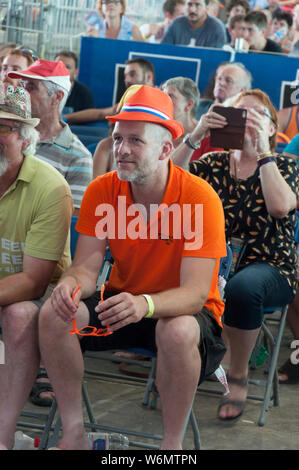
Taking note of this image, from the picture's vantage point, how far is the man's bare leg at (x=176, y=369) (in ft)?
9.35

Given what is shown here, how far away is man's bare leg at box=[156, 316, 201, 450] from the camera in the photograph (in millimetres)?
2850

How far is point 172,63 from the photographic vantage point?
834 centimetres

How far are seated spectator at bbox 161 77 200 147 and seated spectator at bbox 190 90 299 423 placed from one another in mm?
1371

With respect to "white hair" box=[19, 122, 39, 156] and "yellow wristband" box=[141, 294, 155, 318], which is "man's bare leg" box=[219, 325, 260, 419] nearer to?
"yellow wristband" box=[141, 294, 155, 318]

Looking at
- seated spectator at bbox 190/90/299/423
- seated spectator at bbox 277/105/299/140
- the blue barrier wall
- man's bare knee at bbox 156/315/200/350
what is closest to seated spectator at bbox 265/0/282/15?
the blue barrier wall

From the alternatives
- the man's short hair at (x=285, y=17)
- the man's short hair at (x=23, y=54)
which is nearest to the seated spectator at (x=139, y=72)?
the man's short hair at (x=23, y=54)

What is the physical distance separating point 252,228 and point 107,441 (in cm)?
147

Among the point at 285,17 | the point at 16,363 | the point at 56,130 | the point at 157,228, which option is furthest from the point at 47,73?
the point at 285,17

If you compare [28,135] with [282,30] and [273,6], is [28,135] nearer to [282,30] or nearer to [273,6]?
[282,30]

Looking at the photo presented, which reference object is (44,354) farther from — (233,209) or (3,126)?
(233,209)

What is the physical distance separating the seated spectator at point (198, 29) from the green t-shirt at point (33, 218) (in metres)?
5.95

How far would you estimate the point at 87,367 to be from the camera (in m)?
4.43

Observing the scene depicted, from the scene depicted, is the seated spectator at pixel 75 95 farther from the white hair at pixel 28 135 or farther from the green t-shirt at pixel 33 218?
the green t-shirt at pixel 33 218

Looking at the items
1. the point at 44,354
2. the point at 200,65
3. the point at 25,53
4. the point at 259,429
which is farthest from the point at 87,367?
the point at 200,65
